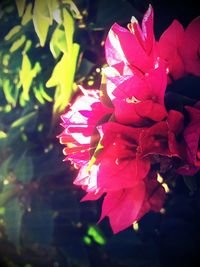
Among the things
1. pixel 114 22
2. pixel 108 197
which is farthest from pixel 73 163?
pixel 114 22

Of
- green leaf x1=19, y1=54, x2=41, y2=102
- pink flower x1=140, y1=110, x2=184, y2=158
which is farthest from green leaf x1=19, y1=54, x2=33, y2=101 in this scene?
pink flower x1=140, y1=110, x2=184, y2=158

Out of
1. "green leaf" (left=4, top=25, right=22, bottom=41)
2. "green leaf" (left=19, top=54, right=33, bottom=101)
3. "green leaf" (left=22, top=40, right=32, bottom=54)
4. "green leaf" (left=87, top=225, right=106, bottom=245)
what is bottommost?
"green leaf" (left=87, top=225, right=106, bottom=245)

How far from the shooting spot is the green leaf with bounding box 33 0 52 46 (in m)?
0.55

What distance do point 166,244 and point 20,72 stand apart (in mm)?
308

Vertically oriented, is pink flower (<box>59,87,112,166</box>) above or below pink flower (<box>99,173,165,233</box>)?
above

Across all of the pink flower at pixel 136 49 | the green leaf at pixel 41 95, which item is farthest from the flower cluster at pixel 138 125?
the green leaf at pixel 41 95

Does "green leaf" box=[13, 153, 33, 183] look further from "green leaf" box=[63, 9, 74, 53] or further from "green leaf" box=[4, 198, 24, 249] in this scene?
"green leaf" box=[63, 9, 74, 53]

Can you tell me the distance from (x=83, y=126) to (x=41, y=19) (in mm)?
182

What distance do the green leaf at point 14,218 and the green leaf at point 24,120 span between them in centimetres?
11

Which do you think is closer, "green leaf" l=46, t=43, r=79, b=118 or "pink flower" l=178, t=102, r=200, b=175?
"pink flower" l=178, t=102, r=200, b=175

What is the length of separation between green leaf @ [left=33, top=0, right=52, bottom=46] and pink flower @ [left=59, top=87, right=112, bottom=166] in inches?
4.6

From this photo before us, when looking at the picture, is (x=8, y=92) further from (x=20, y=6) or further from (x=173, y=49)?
(x=173, y=49)

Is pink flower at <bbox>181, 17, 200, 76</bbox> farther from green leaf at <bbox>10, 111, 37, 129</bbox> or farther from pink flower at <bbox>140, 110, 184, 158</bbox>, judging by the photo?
green leaf at <bbox>10, 111, 37, 129</bbox>

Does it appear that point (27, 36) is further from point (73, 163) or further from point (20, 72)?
point (73, 163)
